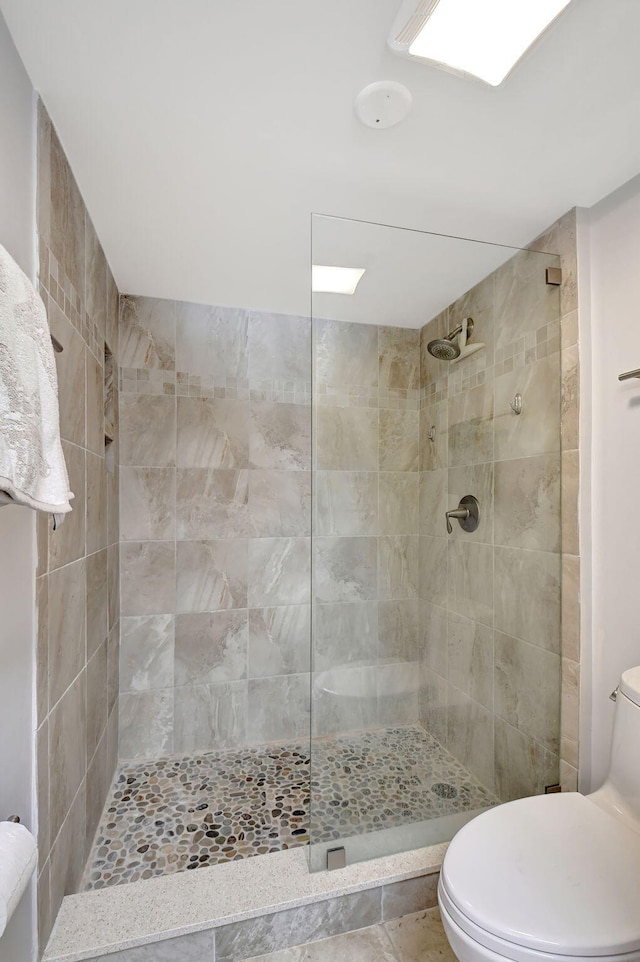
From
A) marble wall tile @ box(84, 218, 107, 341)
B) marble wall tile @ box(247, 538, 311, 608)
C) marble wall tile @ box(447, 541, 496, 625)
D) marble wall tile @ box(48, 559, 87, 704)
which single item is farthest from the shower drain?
marble wall tile @ box(84, 218, 107, 341)

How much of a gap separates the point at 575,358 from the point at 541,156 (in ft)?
2.11

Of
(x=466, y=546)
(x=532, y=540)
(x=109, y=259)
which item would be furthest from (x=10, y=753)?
(x=109, y=259)

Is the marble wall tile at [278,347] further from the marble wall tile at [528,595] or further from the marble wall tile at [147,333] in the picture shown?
the marble wall tile at [528,595]

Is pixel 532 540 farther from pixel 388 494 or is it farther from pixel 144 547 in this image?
pixel 144 547

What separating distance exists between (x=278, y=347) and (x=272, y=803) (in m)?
2.20

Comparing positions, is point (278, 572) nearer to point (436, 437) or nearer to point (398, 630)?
point (398, 630)

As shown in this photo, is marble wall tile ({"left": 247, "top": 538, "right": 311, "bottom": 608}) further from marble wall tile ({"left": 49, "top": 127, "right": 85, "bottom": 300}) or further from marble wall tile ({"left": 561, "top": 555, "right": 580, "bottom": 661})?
marble wall tile ({"left": 49, "top": 127, "right": 85, "bottom": 300})

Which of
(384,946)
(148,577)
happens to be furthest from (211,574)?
(384,946)

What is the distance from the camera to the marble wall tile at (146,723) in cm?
225

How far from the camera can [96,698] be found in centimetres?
175

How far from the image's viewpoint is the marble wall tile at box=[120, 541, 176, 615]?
7.41 feet

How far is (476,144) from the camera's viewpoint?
4.27 feet

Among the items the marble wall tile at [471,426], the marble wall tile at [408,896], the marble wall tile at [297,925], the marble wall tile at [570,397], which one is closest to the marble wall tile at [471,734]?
the marble wall tile at [408,896]

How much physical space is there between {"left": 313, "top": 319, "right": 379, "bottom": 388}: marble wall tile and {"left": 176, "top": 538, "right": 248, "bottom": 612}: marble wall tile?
1.22m
